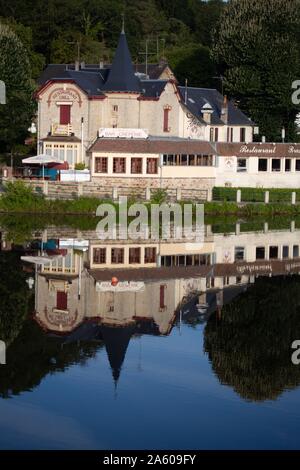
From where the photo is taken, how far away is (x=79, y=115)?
194 ft

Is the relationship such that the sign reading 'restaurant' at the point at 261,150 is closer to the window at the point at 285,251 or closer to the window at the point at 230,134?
the window at the point at 230,134

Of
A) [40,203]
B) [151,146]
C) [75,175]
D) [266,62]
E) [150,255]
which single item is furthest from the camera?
[266,62]

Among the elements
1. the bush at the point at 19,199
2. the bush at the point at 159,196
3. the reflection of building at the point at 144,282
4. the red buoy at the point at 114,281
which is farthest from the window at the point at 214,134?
the red buoy at the point at 114,281

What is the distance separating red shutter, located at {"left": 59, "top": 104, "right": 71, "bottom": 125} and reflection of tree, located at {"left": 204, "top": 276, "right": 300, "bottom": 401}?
2860cm

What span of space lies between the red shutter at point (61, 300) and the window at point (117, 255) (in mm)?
6760

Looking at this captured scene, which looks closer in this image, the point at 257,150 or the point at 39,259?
the point at 39,259

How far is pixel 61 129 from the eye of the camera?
59.5 meters

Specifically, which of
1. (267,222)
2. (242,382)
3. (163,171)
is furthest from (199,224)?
(242,382)

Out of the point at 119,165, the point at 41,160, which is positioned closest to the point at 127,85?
the point at 119,165

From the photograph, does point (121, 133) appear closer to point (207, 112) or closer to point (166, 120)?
point (166, 120)

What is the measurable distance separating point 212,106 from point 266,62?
623 centimetres
